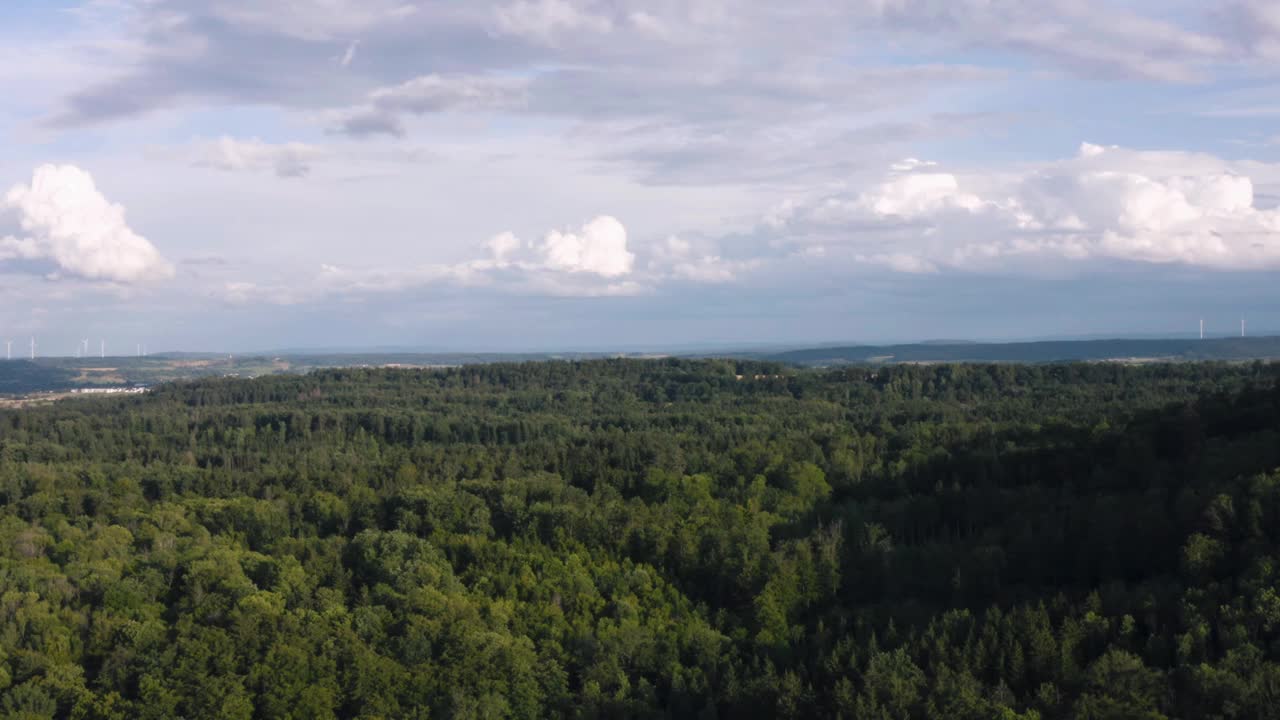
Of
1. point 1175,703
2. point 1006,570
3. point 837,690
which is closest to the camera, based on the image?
point 1175,703

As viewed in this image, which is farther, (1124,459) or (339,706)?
(1124,459)

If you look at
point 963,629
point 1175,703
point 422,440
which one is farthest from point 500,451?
point 1175,703

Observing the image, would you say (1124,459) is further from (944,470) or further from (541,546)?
(541,546)

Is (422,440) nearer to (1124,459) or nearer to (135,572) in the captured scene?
(135,572)

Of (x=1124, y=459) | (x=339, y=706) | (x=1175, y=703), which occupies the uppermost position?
(x=1124, y=459)

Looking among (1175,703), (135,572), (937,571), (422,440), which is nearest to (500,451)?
(422,440)

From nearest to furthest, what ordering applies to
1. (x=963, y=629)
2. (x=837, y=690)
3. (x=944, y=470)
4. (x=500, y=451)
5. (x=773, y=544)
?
(x=837, y=690)
(x=963, y=629)
(x=773, y=544)
(x=944, y=470)
(x=500, y=451)

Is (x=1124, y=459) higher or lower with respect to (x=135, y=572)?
higher
